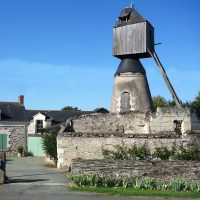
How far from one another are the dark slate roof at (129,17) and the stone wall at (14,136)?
1149 cm

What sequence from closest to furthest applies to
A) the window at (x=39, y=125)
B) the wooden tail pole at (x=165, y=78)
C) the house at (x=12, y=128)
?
1. the wooden tail pole at (x=165, y=78)
2. the house at (x=12, y=128)
3. the window at (x=39, y=125)

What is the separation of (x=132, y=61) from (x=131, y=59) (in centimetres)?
22

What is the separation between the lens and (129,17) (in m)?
30.3

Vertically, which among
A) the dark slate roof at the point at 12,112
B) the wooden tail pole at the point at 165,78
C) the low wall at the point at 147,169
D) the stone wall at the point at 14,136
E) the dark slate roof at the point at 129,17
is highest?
the dark slate roof at the point at 129,17

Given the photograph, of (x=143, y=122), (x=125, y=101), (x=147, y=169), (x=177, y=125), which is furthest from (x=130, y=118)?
(x=147, y=169)

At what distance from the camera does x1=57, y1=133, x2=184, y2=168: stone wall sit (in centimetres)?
1977

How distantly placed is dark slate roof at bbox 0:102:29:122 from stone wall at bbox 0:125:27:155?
738 millimetres

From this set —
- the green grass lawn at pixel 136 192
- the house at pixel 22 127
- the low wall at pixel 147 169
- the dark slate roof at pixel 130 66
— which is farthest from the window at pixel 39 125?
the green grass lawn at pixel 136 192

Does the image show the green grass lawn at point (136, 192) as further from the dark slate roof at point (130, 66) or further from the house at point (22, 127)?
the house at point (22, 127)

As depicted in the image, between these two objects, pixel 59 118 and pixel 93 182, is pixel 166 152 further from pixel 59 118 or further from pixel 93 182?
pixel 59 118

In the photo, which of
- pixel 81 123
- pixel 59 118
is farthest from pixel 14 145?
pixel 81 123

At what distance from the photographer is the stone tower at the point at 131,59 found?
28.7 meters

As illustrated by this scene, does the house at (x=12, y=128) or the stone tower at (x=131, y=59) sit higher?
the stone tower at (x=131, y=59)

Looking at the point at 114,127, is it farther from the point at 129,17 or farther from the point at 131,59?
the point at 129,17
